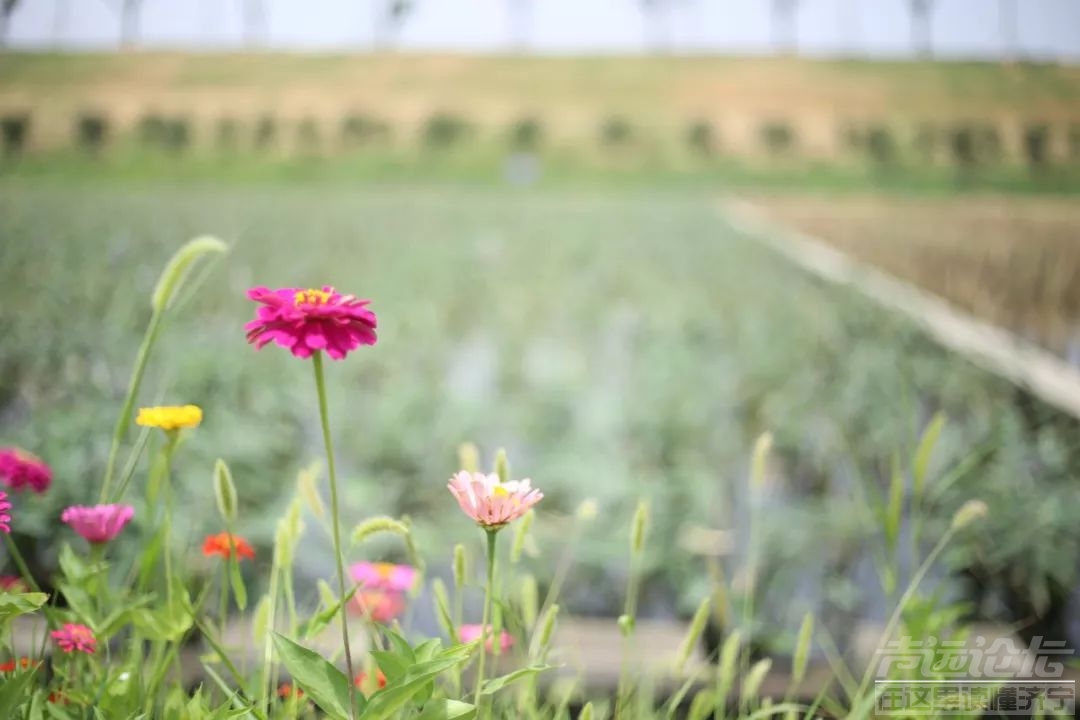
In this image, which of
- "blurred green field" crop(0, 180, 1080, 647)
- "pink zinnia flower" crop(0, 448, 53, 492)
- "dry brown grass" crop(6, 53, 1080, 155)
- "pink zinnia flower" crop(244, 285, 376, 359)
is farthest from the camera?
"dry brown grass" crop(6, 53, 1080, 155)

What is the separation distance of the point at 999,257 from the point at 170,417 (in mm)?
4855

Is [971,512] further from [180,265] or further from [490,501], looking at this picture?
[180,265]

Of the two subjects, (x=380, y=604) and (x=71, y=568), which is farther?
(x=380, y=604)

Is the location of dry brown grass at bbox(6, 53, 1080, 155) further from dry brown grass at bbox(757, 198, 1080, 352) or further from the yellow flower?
the yellow flower

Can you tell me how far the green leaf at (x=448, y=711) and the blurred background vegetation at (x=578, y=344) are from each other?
1.43 feet

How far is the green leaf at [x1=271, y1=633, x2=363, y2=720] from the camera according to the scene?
45 cm

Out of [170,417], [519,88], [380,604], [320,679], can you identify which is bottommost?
[380,604]

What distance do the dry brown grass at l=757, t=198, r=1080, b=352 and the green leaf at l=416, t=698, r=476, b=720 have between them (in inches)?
137

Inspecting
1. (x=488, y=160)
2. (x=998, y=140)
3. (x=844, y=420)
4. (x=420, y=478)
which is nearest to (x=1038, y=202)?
(x=998, y=140)

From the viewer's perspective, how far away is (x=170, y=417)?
0.54 metres

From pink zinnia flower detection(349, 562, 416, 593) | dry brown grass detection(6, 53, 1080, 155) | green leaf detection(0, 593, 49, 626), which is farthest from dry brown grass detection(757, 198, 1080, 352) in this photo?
green leaf detection(0, 593, 49, 626)

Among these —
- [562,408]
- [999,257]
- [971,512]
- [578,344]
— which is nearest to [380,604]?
[971,512]

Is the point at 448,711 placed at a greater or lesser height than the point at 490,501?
lesser

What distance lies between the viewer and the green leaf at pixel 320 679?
1.47ft
